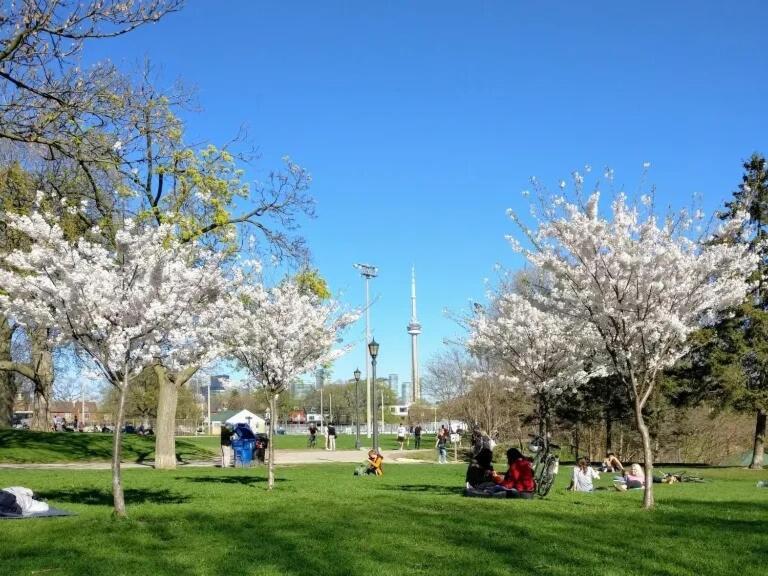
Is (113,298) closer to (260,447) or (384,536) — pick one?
(384,536)

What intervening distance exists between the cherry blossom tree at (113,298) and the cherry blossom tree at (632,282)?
682 cm

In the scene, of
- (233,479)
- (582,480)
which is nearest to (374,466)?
A: (233,479)

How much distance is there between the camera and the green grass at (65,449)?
29.0 meters

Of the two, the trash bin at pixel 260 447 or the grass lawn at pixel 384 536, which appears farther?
the trash bin at pixel 260 447

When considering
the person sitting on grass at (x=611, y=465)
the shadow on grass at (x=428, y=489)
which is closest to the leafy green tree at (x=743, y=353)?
the person sitting on grass at (x=611, y=465)

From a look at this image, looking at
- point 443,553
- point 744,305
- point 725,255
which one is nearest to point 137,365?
point 443,553

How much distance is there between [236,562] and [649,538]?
505cm

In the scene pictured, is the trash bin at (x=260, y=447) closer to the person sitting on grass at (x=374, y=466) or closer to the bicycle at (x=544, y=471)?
the person sitting on grass at (x=374, y=466)

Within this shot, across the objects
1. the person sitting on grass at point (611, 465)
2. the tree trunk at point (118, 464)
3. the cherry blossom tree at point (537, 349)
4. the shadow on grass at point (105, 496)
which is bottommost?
the person sitting on grass at point (611, 465)

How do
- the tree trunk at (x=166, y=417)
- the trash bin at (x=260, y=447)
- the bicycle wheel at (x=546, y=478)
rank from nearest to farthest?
the bicycle wheel at (x=546, y=478) → the tree trunk at (x=166, y=417) → the trash bin at (x=260, y=447)

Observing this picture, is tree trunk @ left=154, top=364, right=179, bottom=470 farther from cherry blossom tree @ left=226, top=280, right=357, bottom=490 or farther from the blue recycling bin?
cherry blossom tree @ left=226, top=280, right=357, bottom=490

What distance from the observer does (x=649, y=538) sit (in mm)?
9500

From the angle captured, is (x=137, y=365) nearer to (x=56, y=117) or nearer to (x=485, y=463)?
(x=56, y=117)

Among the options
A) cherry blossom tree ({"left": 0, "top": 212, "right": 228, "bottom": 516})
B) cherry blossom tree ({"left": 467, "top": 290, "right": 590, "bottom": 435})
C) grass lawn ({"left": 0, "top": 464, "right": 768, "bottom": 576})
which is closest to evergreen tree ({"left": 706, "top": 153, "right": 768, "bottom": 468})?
cherry blossom tree ({"left": 467, "top": 290, "right": 590, "bottom": 435})
